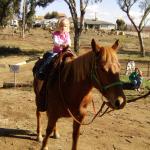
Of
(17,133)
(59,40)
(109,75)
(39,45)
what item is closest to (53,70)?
(59,40)

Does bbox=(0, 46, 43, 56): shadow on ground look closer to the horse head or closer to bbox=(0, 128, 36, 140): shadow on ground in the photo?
bbox=(0, 128, 36, 140): shadow on ground

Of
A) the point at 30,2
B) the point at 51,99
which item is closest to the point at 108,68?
the point at 51,99

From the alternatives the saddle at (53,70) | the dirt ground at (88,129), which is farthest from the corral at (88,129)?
the saddle at (53,70)

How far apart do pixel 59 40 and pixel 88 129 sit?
239 cm

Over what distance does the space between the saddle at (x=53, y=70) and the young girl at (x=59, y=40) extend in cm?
14

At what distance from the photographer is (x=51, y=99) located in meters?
6.32

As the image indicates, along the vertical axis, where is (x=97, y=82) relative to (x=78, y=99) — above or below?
above

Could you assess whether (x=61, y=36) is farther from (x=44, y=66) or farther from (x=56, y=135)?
(x=56, y=135)

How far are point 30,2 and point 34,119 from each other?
49659 millimetres

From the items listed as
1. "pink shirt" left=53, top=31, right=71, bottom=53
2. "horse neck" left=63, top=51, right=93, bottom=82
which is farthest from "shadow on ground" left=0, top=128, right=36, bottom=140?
"horse neck" left=63, top=51, right=93, bottom=82

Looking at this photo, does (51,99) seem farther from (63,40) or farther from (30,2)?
(30,2)

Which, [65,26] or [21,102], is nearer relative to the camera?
[65,26]

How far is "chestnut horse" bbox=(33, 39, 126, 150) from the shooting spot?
16.0 ft

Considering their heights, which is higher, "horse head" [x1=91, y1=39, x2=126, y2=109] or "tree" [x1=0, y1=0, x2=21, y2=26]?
"tree" [x1=0, y1=0, x2=21, y2=26]
